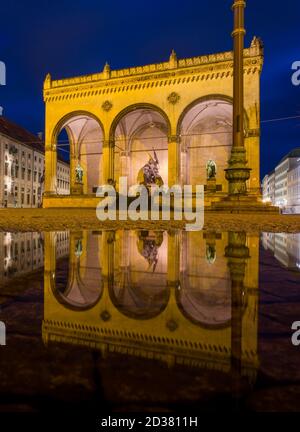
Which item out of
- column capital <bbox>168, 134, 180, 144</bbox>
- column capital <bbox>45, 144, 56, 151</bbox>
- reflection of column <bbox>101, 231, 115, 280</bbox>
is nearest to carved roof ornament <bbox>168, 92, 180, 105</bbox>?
column capital <bbox>168, 134, 180, 144</bbox>

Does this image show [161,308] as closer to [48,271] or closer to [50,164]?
[48,271]

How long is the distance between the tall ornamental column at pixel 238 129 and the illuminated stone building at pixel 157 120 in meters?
7.66

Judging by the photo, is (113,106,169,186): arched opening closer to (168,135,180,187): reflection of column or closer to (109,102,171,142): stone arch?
(109,102,171,142): stone arch

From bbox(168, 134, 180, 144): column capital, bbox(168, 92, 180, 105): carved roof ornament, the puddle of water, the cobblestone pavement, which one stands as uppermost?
bbox(168, 92, 180, 105): carved roof ornament

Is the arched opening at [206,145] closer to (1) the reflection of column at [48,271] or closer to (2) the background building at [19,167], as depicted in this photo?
(2) the background building at [19,167]

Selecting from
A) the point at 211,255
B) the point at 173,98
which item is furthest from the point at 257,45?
Result: the point at 211,255

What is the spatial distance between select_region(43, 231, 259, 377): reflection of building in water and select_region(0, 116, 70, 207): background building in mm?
38904

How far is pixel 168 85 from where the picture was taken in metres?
22.0

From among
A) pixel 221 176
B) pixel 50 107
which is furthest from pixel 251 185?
pixel 50 107

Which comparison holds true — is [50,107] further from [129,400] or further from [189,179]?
[129,400]

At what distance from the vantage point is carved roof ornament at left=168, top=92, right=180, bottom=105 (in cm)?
2169

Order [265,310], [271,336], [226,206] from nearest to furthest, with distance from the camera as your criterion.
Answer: [271,336] < [265,310] < [226,206]

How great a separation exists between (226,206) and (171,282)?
34.9ft

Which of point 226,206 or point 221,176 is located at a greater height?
point 221,176
